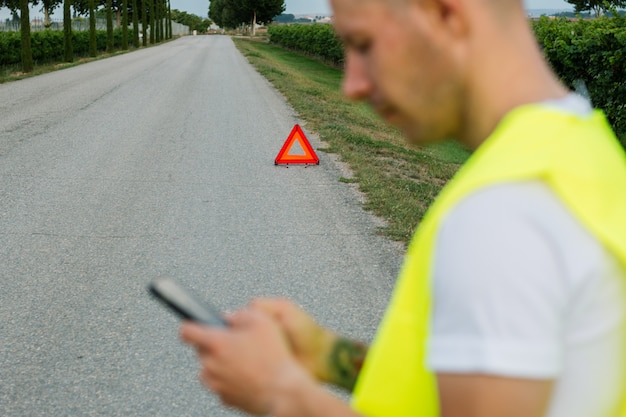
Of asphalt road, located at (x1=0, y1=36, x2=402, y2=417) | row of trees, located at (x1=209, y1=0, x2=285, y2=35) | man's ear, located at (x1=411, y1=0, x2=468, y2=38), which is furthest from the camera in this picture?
row of trees, located at (x1=209, y1=0, x2=285, y2=35)

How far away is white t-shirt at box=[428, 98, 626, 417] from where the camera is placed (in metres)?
0.77

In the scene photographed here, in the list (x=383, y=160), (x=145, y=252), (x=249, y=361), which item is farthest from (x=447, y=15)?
(x=383, y=160)

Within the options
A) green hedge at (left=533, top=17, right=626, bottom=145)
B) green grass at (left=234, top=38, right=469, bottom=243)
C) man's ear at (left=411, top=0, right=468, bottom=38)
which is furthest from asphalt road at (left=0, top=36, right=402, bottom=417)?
green hedge at (left=533, top=17, right=626, bottom=145)

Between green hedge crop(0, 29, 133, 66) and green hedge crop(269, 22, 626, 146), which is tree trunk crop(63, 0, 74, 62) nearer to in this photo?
green hedge crop(0, 29, 133, 66)

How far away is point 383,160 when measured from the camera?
37.6 ft

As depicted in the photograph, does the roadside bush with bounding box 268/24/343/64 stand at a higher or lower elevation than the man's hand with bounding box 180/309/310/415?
lower

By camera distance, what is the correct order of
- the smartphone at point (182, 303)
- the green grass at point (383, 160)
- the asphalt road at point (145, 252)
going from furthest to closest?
the green grass at point (383, 160) → the asphalt road at point (145, 252) → the smartphone at point (182, 303)

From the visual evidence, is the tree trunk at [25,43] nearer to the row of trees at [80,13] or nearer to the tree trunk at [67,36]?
the row of trees at [80,13]

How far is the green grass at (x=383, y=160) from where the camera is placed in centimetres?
823

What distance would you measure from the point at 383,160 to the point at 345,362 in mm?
10369

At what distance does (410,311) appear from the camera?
933 millimetres

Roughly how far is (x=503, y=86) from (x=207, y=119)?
15.6 m

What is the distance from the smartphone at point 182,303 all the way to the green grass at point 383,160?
6.12 m

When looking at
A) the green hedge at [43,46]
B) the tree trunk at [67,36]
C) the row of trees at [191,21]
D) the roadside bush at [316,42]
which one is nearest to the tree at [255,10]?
the roadside bush at [316,42]
